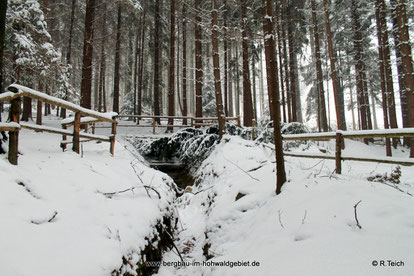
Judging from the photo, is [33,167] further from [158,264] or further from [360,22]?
[360,22]

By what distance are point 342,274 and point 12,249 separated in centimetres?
275

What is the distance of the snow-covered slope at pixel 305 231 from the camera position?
2045 millimetres

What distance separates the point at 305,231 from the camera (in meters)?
2.67

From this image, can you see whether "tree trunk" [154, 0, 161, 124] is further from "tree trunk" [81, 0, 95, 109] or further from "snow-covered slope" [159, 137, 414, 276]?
"snow-covered slope" [159, 137, 414, 276]

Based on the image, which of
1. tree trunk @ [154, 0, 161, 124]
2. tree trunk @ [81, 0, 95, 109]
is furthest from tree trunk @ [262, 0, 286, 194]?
tree trunk @ [154, 0, 161, 124]

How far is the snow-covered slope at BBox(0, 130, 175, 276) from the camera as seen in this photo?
1.82 m

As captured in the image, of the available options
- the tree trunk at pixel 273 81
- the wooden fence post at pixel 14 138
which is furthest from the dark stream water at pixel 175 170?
the wooden fence post at pixel 14 138

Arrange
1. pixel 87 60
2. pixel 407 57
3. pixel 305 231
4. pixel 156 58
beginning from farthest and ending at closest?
pixel 156 58, pixel 87 60, pixel 407 57, pixel 305 231

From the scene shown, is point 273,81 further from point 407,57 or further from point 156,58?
point 156,58

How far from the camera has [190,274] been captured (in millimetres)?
3443

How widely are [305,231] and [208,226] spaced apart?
240 centimetres

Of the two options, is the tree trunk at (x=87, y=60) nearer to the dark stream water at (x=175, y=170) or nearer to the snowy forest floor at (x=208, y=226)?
the dark stream water at (x=175, y=170)

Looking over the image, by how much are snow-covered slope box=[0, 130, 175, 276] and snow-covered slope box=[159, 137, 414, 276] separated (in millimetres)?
1106

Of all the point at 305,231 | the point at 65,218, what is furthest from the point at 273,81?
the point at 65,218
